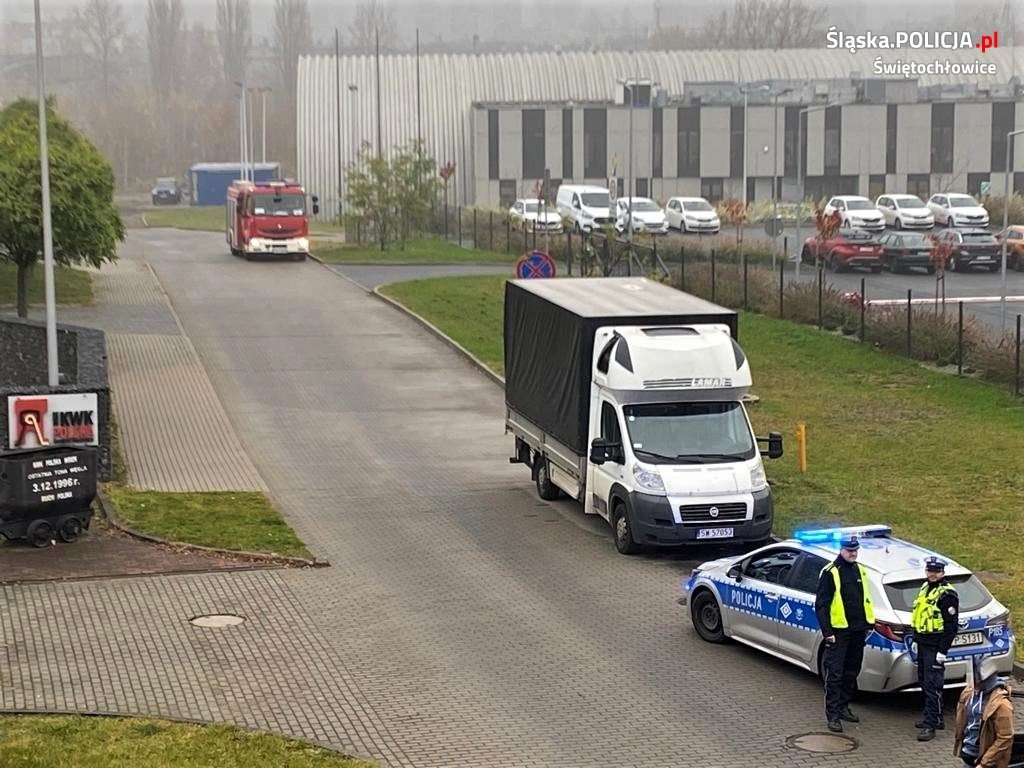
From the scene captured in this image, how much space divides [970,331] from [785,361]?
4115 mm

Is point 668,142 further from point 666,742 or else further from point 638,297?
point 666,742

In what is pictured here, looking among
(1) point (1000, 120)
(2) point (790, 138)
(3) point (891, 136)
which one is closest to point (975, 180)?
(1) point (1000, 120)

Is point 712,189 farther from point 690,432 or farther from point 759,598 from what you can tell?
point 759,598

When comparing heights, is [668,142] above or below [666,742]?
above

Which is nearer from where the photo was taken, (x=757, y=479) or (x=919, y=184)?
(x=757, y=479)

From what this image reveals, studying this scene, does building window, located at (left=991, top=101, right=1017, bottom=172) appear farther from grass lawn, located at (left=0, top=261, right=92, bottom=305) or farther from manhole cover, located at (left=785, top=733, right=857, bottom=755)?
manhole cover, located at (left=785, top=733, right=857, bottom=755)

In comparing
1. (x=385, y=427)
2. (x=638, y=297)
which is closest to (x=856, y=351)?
(x=385, y=427)

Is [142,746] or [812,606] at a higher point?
[812,606]

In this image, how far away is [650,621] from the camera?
17562mm

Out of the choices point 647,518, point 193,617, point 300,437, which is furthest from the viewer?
point 300,437

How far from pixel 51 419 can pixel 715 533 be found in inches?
365

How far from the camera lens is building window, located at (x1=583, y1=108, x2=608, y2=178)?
89.0 metres

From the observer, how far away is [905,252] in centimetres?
5241

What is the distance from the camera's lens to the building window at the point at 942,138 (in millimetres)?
87500
